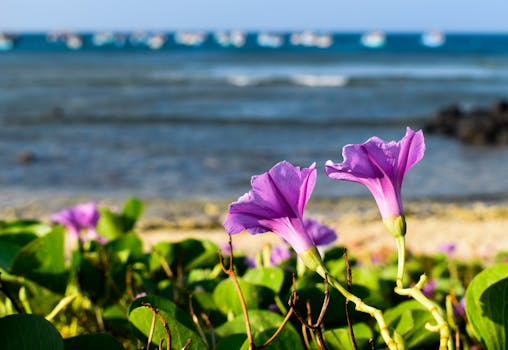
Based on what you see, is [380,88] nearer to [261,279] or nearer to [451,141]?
[451,141]

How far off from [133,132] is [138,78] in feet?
42.1

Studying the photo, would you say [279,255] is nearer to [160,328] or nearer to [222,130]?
[160,328]

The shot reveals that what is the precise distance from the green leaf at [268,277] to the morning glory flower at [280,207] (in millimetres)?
276

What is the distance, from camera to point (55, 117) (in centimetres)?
1459

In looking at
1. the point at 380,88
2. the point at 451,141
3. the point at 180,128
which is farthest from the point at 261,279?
the point at 380,88

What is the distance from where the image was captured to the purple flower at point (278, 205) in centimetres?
65

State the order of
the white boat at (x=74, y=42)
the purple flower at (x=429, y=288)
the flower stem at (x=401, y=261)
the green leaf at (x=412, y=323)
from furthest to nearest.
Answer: the white boat at (x=74, y=42)
the purple flower at (x=429, y=288)
the green leaf at (x=412, y=323)
the flower stem at (x=401, y=261)

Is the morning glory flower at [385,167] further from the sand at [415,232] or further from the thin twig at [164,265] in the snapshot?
the sand at [415,232]

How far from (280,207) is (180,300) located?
434mm

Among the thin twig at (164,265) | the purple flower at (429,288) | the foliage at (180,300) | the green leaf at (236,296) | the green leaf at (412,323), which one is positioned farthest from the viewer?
the purple flower at (429,288)

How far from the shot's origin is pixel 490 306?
0.70 meters

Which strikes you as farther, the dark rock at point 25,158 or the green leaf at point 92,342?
the dark rock at point 25,158

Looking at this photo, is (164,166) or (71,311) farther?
(164,166)

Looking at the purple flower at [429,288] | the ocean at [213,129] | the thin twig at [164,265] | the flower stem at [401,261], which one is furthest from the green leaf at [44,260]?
the ocean at [213,129]
